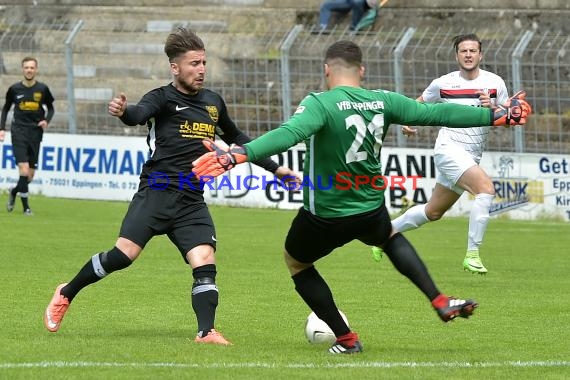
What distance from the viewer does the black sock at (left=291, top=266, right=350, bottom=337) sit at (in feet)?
26.5

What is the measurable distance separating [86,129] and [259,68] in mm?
3637

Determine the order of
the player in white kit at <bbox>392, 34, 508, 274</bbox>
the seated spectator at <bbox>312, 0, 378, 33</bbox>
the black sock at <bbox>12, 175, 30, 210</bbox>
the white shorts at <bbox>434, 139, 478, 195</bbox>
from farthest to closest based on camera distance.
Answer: the seated spectator at <bbox>312, 0, 378, 33</bbox>
the black sock at <bbox>12, 175, 30, 210</bbox>
the white shorts at <bbox>434, 139, 478, 195</bbox>
the player in white kit at <bbox>392, 34, 508, 274</bbox>

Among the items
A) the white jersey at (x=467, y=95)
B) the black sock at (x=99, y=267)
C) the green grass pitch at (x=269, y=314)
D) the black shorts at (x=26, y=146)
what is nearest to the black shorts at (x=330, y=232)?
the green grass pitch at (x=269, y=314)

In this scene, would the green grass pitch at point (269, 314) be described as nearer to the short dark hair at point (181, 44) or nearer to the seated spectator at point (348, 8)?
the short dark hair at point (181, 44)

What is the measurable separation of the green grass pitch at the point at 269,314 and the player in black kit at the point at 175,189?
0.44 meters

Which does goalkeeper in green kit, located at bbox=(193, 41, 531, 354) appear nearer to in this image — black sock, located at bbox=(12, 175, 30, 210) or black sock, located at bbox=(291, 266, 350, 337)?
black sock, located at bbox=(291, 266, 350, 337)

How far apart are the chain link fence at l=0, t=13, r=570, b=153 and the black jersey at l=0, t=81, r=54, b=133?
3.81 m

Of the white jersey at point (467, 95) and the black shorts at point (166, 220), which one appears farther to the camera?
the white jersey at point (467, 95)

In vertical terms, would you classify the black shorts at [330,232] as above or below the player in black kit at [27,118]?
below

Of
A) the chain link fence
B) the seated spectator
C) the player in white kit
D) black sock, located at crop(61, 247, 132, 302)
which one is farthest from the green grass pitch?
the seated spectator

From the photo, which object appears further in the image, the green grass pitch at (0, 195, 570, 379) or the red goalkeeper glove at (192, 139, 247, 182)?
the green grass pitch at (0, 195, 570, 379)

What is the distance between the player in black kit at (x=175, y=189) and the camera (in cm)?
870

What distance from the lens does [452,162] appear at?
12.6 meters

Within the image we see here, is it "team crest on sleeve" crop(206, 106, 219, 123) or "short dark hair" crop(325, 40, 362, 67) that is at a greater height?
"short dark hair" crop(325, 40, 362, 67)
